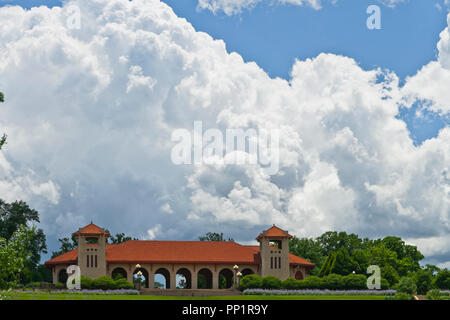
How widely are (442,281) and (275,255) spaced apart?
681 inches

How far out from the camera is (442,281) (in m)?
62.6

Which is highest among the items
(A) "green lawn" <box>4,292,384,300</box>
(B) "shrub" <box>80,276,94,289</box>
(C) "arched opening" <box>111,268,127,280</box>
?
(C) "arched opening" <box>111,268,127,280</box>

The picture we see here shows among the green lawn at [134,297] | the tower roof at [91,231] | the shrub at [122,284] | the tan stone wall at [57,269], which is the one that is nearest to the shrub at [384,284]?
the green lawn at [134,297]

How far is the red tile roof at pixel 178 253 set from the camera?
6944 centimetres

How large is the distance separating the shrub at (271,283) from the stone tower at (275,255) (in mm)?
4946

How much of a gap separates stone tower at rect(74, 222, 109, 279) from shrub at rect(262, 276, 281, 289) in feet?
57.3

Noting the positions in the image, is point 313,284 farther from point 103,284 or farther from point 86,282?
point 86,282

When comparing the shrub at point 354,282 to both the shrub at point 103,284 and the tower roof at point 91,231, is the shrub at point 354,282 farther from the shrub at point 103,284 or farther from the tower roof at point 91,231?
the tower roof at point 91,231

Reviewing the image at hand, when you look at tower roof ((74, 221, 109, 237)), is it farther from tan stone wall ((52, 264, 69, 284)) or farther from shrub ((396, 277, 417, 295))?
shrub ((396, 277, 417, 295))

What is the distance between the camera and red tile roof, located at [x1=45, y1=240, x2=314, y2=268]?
69.4 meters

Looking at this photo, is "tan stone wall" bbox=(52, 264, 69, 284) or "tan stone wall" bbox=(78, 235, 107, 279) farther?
"tan stone wall" bbox=(52, 264, 69, 284)

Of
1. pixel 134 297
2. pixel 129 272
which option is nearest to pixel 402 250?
pixel 129 272

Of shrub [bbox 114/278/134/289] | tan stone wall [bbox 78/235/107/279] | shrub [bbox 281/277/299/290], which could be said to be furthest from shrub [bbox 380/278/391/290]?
tan stone wall [bbox 78/235/107/279]
